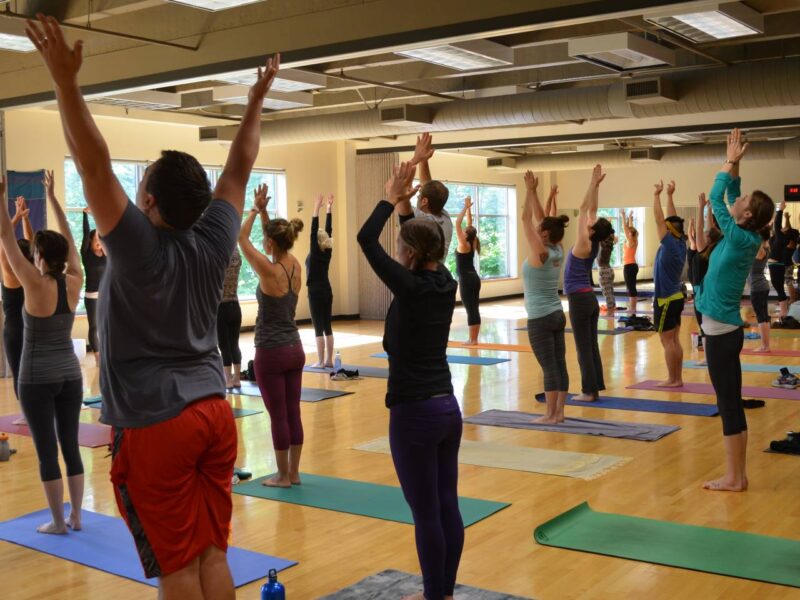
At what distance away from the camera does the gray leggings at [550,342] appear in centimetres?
611

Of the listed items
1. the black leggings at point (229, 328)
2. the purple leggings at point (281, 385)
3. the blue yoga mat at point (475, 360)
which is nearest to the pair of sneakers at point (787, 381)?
the blue yoga mat at point (475, 360)

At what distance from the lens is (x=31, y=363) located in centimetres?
388

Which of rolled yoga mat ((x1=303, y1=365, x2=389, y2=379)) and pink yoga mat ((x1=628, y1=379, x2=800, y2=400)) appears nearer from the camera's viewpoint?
pink yoga mat ((x1=628, y1=379, x2=800, y2=400))

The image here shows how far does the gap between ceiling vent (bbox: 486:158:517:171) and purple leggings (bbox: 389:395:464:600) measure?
1447 cm

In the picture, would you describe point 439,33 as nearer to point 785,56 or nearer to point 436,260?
point 436,260

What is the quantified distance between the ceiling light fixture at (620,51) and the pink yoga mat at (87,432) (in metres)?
4.56

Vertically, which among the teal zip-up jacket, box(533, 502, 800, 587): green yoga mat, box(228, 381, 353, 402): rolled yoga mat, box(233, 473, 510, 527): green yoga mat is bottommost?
box(228, 381, 353, 402): rolled yoga mat

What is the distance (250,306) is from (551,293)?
7.77m

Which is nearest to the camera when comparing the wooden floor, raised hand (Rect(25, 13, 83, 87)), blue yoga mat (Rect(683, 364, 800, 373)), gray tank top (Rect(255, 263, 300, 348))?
raised hand (Rect(25, 13, 83, 87))

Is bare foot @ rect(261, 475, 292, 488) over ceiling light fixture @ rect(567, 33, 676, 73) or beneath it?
beneath

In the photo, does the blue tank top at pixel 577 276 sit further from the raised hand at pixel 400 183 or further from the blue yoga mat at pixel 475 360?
the raised hand at pixel 400 183

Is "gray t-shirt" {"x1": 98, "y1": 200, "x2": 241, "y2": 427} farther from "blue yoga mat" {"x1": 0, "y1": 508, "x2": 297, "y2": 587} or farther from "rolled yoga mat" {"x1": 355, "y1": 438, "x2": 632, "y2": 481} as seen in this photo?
"rolled yoga mat" {"x1": 355, "y1": 438, "x2": 632, "y2": 481}

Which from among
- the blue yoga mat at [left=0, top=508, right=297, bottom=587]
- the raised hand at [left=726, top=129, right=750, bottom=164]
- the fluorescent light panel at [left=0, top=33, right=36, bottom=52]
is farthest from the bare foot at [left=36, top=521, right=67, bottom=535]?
the fluorescent light panel at [left=0, top=33, right=36, bottom=52]

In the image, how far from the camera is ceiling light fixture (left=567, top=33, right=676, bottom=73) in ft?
22.5
